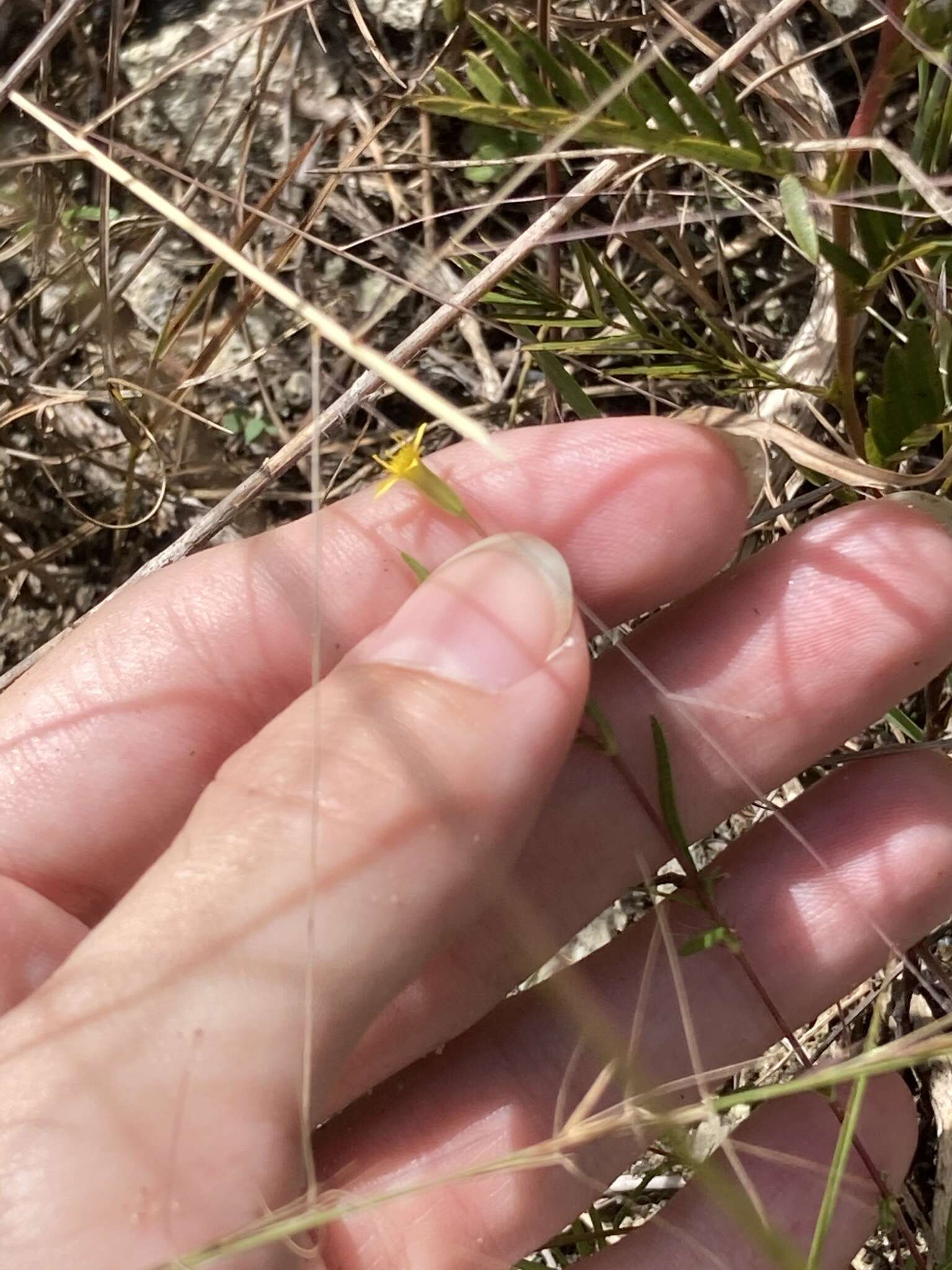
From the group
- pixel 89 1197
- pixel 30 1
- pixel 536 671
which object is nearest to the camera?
pixel 89 1197

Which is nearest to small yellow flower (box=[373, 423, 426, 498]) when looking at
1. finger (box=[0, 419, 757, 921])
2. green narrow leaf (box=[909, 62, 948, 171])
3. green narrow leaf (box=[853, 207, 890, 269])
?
finger (box=[0, 419, 757, 921])

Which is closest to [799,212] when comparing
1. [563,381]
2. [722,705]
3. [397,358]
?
[563,381]

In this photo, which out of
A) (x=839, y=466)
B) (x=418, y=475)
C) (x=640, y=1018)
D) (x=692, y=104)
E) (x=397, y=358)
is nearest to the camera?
(x=692, y=104)

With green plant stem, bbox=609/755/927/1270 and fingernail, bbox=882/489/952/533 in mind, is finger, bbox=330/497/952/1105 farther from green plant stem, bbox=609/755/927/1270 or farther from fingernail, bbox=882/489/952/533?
green plant stem, bbox=609/755/927/1270

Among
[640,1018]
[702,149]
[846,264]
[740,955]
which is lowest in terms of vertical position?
[640,1018]

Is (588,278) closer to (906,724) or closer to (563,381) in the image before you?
(563,381)

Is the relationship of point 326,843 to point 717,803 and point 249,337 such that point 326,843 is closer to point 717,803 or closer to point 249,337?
point 717,803

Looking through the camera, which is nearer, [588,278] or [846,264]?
[846,264]

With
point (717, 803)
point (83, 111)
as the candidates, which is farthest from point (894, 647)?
point (83, 111)
